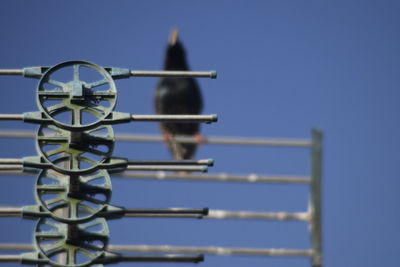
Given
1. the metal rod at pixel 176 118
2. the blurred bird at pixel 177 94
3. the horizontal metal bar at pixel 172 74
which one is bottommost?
the metal rod at pixel 176 118

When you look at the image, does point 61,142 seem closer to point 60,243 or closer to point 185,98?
point 60,243

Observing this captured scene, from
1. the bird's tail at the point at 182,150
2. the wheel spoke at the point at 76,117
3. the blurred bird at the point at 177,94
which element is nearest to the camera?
the wheel spoke at the point at 76,117

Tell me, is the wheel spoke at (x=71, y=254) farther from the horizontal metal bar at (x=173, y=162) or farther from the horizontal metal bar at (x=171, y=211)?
the horizontal metal bar at (x=173, y=162)

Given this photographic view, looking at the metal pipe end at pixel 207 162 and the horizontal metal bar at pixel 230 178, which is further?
the horizontal metal bar at pixel 230 178

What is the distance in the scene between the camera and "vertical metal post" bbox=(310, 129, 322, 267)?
9.33 meters

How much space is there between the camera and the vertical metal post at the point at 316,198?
30.6 feet

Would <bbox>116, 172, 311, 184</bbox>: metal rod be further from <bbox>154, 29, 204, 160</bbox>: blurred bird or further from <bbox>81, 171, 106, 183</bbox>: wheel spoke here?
<bbox>154, 29, 204, 160</bbox>: blurred bird

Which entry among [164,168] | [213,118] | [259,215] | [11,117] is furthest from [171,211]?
[259,215]

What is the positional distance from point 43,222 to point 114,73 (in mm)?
751

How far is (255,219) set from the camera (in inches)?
369

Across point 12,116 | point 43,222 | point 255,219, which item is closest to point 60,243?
point 43,222

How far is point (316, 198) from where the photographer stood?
378 inches

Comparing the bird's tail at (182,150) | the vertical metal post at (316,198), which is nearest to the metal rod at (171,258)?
the vertical metal post at (316,198)

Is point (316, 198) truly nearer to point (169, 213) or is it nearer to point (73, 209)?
point (169, 213)
